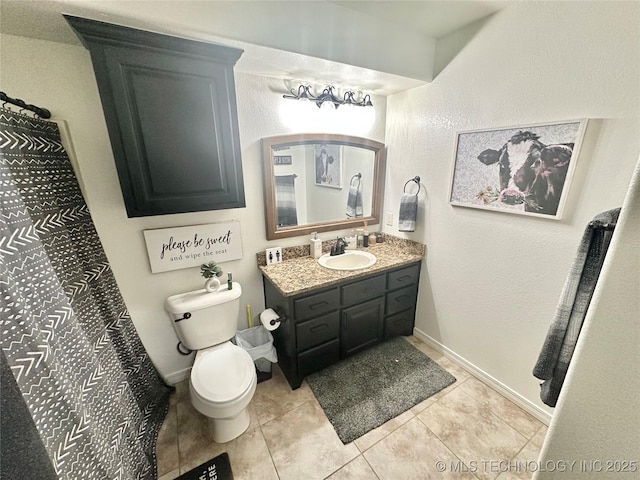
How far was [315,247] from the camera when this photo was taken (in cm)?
203

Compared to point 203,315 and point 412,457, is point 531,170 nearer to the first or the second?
point 412,457

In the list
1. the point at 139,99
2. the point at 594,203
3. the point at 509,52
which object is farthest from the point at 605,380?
the point at 139,99

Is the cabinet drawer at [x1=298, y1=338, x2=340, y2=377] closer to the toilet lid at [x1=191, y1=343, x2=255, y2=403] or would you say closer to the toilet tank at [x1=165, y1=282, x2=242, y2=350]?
the toilet lid at [x1=191, y1=343, x2=255, y2=403]

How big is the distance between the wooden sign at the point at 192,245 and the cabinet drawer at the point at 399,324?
1.34 m

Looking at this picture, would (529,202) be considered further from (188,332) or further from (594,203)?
(188,332)

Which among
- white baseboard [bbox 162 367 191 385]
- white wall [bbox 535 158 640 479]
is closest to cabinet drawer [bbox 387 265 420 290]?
white wall [bbox 535 158 640 479]

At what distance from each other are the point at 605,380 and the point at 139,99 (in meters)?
1.75

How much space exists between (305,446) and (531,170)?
1983 millimetres

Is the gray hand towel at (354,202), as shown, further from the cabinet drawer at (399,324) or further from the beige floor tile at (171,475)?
the beige floor tile at (171,475)

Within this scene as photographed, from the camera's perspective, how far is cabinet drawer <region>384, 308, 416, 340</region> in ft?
6.92

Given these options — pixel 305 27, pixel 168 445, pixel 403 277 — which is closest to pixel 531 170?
pixel 403 277

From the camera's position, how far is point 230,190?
1.41 metres

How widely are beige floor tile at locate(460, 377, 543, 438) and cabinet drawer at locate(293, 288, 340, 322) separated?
112 centimetres

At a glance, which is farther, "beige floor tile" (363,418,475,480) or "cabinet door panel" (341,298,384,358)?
"cabinet door panel" (341,298,384,358)
